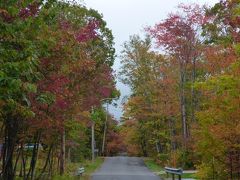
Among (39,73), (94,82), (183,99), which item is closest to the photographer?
(39,73)

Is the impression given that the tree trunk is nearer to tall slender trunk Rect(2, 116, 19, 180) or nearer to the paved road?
tall slender trunk Rect(2, 116, 19, 180)

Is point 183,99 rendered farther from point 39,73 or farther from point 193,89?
point 39,73

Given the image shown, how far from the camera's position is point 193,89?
38.8m

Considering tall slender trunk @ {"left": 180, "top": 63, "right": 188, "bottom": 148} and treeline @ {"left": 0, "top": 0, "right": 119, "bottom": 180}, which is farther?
tall slender trunk @ {"left": 180, "top": 63, "right": 188, "bottom": 148}

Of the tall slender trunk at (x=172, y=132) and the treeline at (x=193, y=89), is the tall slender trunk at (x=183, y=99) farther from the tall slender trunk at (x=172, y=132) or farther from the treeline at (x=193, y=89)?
the tall slender trunk at (x=172, y=132)

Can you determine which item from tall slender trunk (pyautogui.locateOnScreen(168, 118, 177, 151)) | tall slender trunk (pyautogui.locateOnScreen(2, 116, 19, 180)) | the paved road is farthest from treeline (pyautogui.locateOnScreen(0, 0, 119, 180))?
tall slender trunk (pyautogui.locateOnScreen(168, 118, 177, 151))

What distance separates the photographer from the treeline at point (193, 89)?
17.5 m

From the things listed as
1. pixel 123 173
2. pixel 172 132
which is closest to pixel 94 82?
pixel 123 173

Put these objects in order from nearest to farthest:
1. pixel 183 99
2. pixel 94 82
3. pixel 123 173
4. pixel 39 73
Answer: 1. pixel 39 73
2. pixel 94 82
3. pixel 123 173
4. pixel 183 99

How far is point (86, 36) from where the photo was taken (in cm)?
1928

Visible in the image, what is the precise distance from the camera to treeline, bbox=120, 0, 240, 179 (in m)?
17.5

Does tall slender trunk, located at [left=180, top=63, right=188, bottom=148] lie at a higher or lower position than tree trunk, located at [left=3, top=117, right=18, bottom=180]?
higher

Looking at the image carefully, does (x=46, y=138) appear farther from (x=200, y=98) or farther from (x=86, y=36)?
(x=200, y=98)

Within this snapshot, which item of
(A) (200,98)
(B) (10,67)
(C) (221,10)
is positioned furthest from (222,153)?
(A) (200,98)
